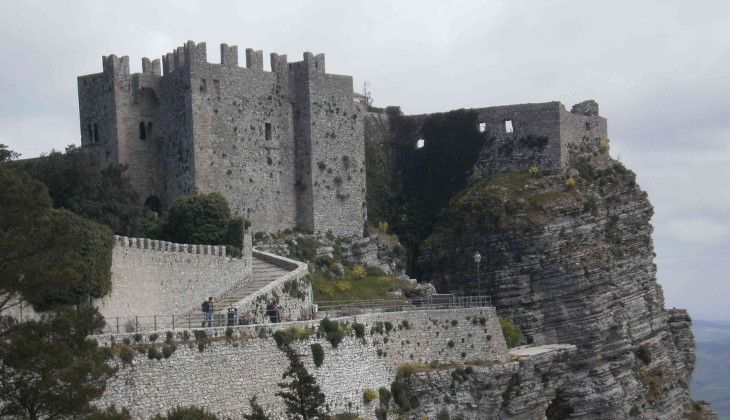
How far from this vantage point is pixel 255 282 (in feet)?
207

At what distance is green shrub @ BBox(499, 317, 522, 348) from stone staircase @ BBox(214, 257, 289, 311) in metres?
Result: 11.8

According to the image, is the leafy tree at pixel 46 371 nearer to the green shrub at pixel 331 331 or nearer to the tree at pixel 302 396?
the tree at pixel 302 396

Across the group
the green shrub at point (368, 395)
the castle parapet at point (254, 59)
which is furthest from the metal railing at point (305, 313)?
the castle parapet at point (254, 59)

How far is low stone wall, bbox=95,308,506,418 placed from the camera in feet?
153

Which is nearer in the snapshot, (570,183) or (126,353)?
(126,353)

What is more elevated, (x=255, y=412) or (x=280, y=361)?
(x=280, y=361)

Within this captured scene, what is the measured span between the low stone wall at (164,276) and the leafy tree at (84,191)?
13.5 ft

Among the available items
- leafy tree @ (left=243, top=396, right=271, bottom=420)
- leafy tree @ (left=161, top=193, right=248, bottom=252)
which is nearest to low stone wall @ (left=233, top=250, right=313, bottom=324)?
leafy tree @ (left=161, top=193, right=248, bottom=252)

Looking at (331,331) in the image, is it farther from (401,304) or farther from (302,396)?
(401,304)

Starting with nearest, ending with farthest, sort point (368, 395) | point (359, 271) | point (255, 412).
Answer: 1. point (255, 412)
2. point (368, 395)
3. point (359, 271)

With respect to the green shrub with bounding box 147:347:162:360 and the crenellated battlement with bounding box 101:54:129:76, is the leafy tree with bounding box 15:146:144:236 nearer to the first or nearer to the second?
the crenellated battlement with bounding box 101:54:129:76

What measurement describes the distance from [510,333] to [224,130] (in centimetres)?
1603

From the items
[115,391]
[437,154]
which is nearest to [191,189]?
[437,154]

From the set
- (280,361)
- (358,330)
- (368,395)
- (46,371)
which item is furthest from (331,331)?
(46,371)
